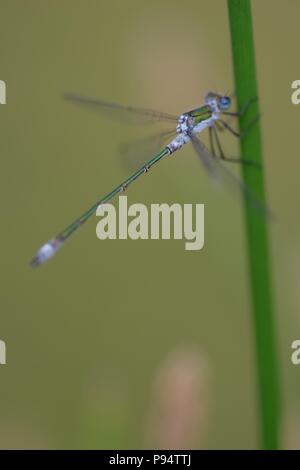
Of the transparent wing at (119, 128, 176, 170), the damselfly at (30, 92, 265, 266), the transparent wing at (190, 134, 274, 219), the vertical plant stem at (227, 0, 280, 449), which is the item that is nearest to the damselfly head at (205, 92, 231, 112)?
the damselfly at (30, 92, 265, 266)

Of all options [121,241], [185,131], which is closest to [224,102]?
[185,131]

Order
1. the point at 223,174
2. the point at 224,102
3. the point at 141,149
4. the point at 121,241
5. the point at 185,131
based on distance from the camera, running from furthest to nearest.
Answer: the point at 121,241, the point at 141,149, the point at 185,131, the point at 224,102, the point at 223,174

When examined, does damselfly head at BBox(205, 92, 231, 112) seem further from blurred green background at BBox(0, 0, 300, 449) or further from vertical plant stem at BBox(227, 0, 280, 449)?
vertical plant stem at BBox(227, 0, 280, 449)

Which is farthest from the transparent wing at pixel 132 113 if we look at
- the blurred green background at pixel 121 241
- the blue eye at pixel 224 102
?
the blue eye at pixel 224 102

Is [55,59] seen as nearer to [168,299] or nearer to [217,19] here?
[217,19]

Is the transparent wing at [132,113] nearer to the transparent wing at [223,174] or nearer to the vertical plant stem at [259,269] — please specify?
the transparent wing at [223,174]

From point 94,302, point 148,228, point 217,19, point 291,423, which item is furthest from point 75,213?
point 291,423

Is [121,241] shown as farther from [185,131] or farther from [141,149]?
[185,131]
